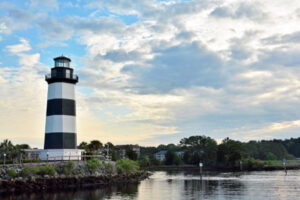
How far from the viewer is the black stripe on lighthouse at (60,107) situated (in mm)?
54500

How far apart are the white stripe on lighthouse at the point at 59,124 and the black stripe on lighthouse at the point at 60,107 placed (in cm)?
65

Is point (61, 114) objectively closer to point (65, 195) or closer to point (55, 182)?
point (55, 182)

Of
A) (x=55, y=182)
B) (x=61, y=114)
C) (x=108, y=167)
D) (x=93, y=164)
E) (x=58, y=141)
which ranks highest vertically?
(x=61, y=114)

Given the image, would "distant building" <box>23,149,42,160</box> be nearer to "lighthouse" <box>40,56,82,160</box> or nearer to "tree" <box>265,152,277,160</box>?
"lighthouse" <box>40,56,82,160</box>

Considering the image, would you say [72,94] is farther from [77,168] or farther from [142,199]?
[142,199]

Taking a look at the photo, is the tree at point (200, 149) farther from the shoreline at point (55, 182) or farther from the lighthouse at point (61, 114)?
the lighthouse at point (61, 114)

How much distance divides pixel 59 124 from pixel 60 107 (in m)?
2.68

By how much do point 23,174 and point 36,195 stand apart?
5.94m

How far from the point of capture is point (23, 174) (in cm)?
4475

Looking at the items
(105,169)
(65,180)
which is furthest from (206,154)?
(65,180)

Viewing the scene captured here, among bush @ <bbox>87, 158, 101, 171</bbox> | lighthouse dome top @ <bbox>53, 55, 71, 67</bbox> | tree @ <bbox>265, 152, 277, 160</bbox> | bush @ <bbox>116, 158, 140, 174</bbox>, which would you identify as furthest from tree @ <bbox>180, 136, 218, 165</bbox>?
lighthouse dome top @ <bbox>53, 55, 71, 67</bbox>

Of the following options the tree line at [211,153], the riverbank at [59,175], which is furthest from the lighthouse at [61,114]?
the tree line at [211,153]

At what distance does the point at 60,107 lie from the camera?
179 feet

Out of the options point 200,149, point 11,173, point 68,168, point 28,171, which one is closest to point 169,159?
point 200,149
